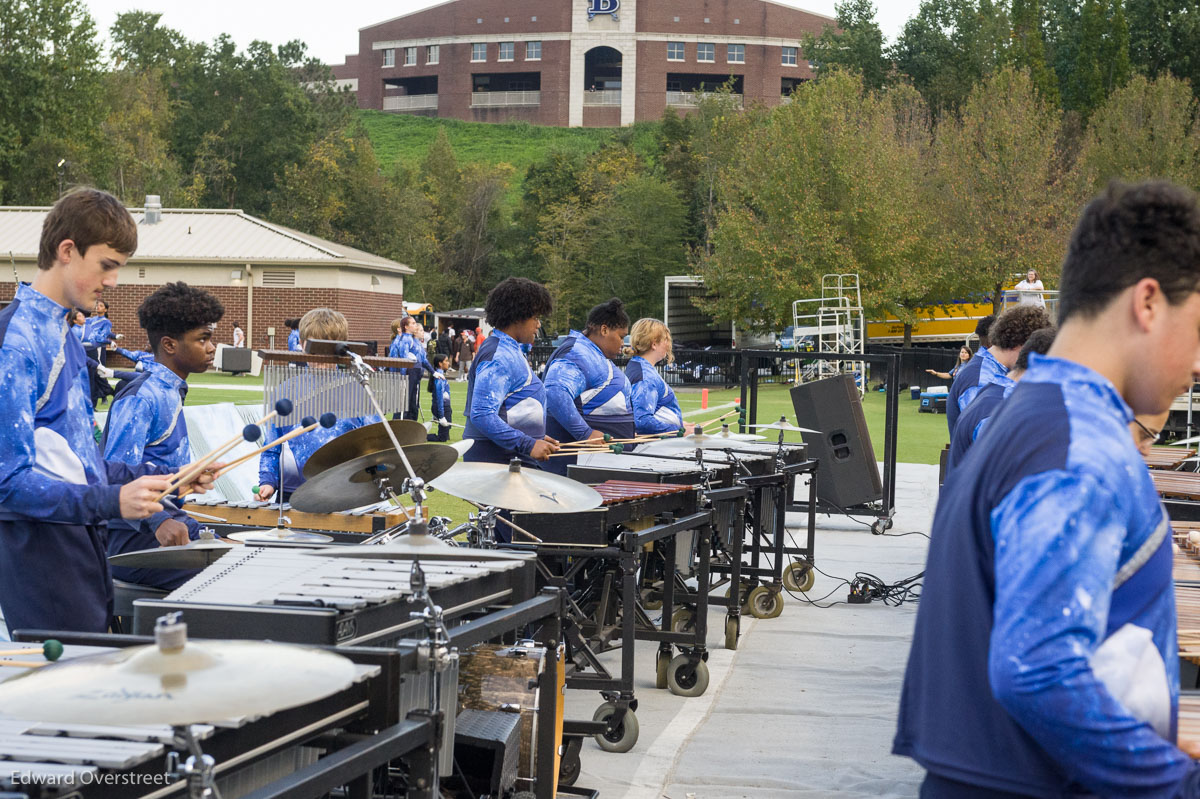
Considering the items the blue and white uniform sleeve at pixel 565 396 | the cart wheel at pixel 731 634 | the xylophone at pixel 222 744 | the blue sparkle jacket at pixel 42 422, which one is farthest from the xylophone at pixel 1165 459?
the blue sparkle jacket at pixel 42 422

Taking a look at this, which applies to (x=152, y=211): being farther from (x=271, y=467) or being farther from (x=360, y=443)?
(x=360, y=443)

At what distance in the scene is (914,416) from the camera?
2619 cm

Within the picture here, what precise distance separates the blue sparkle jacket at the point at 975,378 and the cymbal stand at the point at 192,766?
209 inches

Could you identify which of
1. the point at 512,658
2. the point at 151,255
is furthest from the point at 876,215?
the point at 512,658

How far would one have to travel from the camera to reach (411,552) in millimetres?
3262

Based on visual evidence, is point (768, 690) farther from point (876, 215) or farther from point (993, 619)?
point (876, 215)

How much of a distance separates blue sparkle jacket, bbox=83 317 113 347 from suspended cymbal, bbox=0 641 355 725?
41.4ft

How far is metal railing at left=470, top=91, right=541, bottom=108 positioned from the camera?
285 ft

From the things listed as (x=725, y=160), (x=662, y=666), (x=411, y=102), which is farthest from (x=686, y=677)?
(x=411, y=102)

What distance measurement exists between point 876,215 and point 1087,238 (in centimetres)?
3655

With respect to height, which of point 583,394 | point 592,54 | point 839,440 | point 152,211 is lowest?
point 839,440

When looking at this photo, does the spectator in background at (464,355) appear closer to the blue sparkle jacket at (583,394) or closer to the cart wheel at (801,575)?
the cart wheel at (801,575)

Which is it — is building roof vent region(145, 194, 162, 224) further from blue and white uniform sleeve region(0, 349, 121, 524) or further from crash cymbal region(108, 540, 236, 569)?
blue and white uniform sleeve region(0, 349, 121, 524)

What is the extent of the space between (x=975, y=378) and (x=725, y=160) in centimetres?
4573
